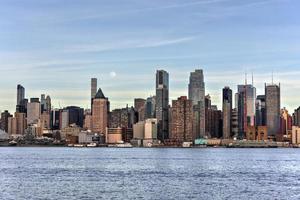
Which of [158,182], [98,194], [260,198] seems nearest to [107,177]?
[158,182]

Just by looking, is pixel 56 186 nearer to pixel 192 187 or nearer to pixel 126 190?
pixel 126 190

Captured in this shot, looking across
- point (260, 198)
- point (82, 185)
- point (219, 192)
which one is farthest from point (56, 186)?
point (260, 198)

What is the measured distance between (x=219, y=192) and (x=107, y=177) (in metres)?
27.4

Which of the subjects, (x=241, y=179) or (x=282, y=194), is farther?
(x=241, y=179)

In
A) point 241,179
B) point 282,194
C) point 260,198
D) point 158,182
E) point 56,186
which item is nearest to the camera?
point 260,198

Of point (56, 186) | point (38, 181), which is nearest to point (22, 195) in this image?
point (56, 186)

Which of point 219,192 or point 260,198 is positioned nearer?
point 260,198

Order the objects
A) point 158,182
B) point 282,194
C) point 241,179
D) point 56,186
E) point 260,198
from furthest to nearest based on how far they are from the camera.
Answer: point 241,179 < point 158,182 < point 56,186 < point 282,194 < point 260,198

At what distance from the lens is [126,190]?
7844 centimetres

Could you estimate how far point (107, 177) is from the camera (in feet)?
328

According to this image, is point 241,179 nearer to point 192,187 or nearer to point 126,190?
point 192,187

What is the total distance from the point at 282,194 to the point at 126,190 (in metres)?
19.0

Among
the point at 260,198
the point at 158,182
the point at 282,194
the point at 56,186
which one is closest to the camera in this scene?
the point at 260,198

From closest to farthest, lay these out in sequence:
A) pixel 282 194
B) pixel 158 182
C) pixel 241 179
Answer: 1. pixel 282 194
2. pixel 158 182
3. pixel 241 179
